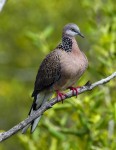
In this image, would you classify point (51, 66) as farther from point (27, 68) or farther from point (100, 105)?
point (27, 68)

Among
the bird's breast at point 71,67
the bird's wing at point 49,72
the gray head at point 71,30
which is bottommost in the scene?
the bird's breast at point 71,67

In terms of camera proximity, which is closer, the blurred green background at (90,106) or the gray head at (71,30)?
the gray head at (71,30)

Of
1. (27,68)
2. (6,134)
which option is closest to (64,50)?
(6,134)

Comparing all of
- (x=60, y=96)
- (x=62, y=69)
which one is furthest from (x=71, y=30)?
(x=60, y=96)

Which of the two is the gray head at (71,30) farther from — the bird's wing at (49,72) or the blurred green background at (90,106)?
the blurred green background at (90,106)

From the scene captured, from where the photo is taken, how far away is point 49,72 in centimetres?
825

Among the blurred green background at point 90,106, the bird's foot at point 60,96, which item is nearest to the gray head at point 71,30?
the bird's foot at point 60,96

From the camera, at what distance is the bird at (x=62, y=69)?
7898mm

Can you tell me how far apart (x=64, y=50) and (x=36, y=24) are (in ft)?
32.6

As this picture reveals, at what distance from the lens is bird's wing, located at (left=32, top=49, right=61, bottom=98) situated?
8109 millimetres

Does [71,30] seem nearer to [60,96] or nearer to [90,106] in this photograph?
[60,96]

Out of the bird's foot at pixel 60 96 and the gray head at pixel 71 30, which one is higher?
the gray head at pixel 71 30

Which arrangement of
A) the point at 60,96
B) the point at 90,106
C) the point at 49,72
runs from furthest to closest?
the point at 90,106 → the point at 49,72 → the point at 60,96

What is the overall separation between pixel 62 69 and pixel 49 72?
0.23 metres
